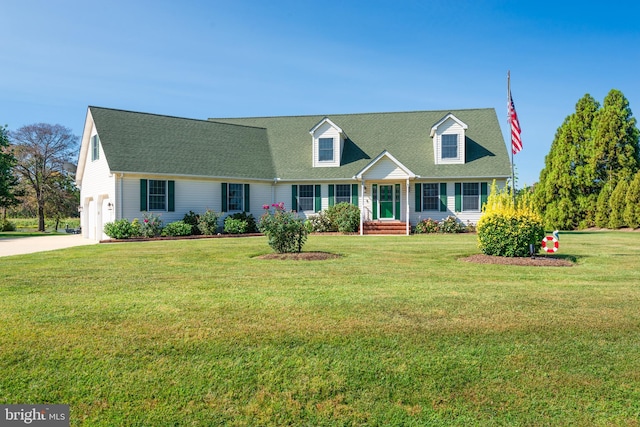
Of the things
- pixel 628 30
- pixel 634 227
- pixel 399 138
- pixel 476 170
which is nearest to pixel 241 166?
pixel 399 138

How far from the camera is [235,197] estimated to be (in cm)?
2492

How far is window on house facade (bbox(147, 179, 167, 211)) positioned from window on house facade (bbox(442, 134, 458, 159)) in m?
14.6

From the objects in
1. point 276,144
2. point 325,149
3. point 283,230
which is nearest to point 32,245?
point 283,230

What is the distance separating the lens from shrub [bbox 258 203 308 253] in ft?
40.3

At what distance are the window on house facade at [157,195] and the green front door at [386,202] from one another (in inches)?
438

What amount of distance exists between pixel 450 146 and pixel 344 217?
7.09 meters

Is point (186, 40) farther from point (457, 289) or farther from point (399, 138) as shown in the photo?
point (399, 138)

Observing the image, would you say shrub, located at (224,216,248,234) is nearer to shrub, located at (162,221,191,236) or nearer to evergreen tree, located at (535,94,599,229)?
shrub, located at (162,221,191,236)

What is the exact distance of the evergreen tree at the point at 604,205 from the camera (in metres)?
26.0

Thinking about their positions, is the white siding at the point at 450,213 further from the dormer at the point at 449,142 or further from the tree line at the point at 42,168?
the tree line at the point at 42,168

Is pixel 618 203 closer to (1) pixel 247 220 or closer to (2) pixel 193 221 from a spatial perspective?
(1) pixel 247 220

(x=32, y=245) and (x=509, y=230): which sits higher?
(x=509, y=230)

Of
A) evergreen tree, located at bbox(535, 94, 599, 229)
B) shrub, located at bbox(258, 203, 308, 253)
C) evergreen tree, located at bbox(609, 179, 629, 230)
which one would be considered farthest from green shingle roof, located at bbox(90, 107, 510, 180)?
shrub, located at bbox(258, 203, 308, 253)

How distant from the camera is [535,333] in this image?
519 centimetres
